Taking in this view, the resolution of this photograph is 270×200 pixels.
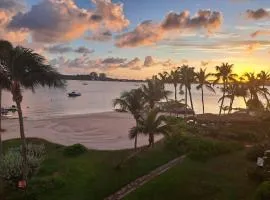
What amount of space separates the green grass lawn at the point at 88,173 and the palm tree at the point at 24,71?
5823 mm

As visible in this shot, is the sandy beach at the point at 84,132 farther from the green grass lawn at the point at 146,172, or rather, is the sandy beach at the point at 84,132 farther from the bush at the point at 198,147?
the green grass lawn at the point at 146,172

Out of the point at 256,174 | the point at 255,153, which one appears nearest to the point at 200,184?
the point at 256,174

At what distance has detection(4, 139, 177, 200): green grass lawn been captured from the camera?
93.1ft

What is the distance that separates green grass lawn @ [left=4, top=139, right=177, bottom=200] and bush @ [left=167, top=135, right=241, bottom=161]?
1.38 m

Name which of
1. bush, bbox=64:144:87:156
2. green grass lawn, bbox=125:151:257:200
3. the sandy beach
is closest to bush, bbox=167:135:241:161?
green grass lawn, bbox=125:151:257:200

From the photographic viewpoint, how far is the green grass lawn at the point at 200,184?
27406 mm

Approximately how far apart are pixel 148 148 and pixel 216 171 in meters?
9.61

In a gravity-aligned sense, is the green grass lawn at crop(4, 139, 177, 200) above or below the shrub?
below

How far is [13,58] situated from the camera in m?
24.8

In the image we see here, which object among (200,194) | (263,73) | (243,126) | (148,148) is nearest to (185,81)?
(263,73)

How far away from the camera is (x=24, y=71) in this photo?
82.6ft

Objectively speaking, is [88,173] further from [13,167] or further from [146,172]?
[13,167]

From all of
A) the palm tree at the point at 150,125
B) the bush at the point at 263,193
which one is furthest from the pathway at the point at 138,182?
the bush at the point at 263,193

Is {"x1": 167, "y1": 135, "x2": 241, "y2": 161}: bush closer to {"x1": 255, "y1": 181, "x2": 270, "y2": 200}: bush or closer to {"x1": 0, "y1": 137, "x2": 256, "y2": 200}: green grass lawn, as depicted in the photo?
{"x1": 0, "y1": 137, "x2": 256, "y2": 200}: green grass lawn
